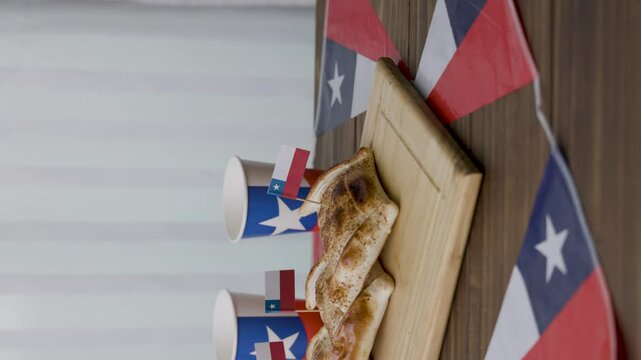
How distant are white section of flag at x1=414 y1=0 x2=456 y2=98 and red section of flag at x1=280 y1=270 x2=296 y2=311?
0.44m

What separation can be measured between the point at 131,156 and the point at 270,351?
986 millimetres

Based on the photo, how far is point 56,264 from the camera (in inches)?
85.3

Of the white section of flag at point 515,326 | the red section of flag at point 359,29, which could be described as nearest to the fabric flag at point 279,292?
the red section of flag at point 359,29

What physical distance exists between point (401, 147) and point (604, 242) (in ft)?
1.42

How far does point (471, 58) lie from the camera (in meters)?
0.99

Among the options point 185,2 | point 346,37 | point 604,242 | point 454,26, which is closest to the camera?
point 604,242

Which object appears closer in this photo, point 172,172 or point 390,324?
point 390,324

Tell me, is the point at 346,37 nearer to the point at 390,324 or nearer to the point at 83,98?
the point at 390,324

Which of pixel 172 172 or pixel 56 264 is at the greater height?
pixel 172 172

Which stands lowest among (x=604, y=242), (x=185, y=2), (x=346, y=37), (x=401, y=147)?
(x=604, y=242)

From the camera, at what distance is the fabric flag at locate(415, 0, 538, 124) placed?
34.4 inches

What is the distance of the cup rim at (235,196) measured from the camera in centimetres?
149

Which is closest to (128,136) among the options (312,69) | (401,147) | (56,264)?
(56,264)

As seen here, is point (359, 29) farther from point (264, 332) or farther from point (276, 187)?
point (264, 332)
